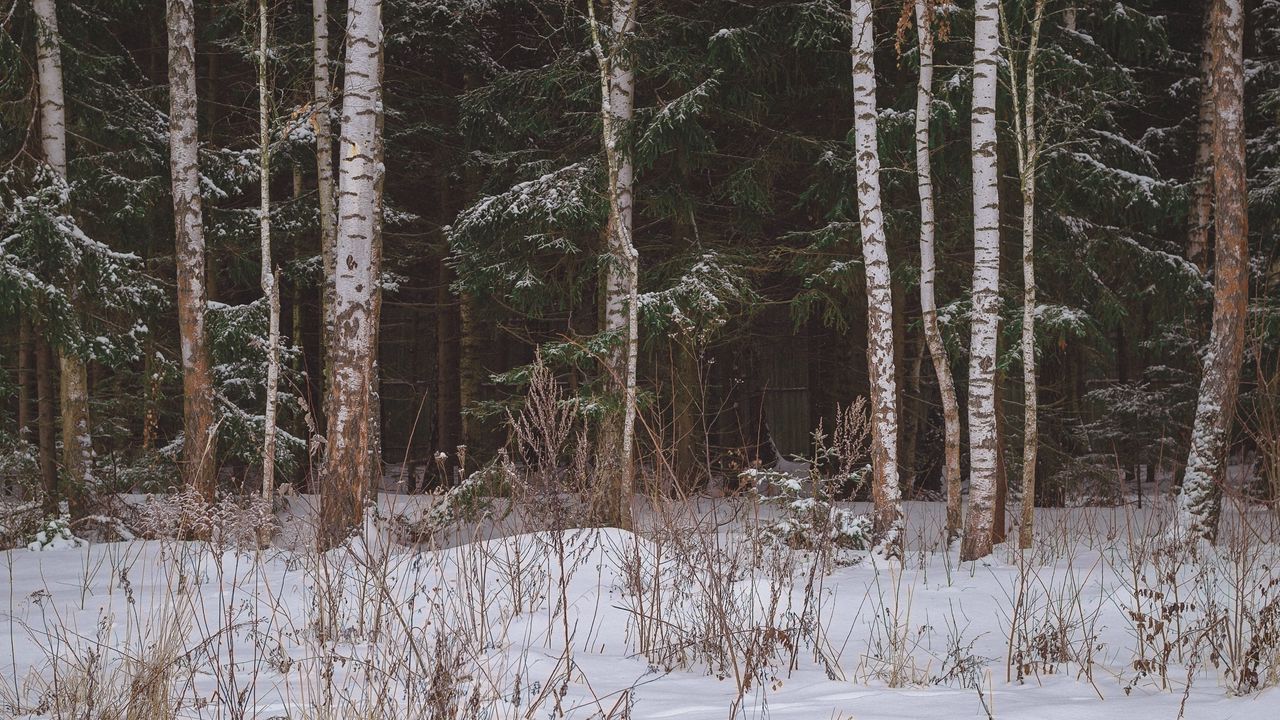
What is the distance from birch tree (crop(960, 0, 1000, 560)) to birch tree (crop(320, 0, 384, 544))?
18.5 ft

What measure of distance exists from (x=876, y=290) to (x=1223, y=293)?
3282mm

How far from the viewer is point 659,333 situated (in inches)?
433

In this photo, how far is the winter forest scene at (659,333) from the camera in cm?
429

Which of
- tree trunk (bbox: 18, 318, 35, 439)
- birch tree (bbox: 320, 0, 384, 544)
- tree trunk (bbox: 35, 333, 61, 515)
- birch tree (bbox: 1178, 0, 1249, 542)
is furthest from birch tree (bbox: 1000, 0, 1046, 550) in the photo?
tree trunk (bbox: 18, 318, 35, 439)

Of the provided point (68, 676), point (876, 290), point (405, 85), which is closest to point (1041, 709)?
point (68, 676)

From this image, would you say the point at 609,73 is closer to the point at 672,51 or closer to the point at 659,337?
the point at 672,51

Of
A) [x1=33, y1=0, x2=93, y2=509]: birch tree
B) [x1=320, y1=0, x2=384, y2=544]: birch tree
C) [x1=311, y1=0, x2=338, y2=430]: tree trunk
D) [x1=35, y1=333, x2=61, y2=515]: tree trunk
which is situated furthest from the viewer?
[x1=311, y1=0, x2=338, y2=430]: tree trunk

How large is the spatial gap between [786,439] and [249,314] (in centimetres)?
1799

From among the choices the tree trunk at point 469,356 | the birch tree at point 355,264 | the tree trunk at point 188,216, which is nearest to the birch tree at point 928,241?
the birch tree at point 355,264

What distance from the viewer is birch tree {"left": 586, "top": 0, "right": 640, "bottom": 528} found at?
31.0 feet

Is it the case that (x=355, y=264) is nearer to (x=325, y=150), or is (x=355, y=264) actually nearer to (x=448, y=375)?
(x=325, y=150)

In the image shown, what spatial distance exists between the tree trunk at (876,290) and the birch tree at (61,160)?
29.2 feet

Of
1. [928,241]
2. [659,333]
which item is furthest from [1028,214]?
[659,333]

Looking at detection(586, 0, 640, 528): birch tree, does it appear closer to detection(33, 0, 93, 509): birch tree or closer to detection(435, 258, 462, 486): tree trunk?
detection(33, 0, 93, 509): birch tree
